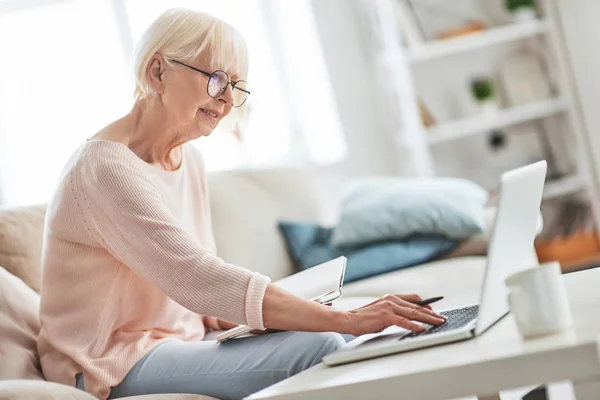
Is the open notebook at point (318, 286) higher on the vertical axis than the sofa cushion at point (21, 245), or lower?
lower

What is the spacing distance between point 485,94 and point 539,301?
10.0ft

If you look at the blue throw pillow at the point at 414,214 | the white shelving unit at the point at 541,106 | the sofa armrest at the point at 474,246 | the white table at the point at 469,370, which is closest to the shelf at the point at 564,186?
the white shelving unit at the point at 541,106

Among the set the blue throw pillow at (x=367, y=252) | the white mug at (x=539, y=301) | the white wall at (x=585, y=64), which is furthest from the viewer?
A: the white wall at (x=585, y=64)

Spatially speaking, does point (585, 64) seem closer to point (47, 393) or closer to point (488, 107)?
point (488, 107)

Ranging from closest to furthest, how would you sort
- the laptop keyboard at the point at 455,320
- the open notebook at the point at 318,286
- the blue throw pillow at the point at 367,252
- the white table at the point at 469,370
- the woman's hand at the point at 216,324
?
the white table at the point at 469,370, the laptop keyboard at the point at 455,320, the open notebook at the point at 318,286, the woman's hand at the point at 216,324, the blue throw pillow at the point at 367,252

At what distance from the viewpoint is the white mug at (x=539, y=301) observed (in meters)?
1.01

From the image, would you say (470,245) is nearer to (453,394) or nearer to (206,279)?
(206,279)

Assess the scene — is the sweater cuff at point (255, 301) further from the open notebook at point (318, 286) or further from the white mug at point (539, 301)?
the white mug at point (539, 301)

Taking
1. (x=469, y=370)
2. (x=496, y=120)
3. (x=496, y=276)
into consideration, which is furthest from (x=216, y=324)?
(x=496, y=120)

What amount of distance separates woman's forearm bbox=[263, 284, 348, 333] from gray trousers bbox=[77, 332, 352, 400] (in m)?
0.04

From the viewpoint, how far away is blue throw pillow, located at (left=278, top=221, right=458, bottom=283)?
9.11 ft

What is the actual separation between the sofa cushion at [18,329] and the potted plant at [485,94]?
264cm

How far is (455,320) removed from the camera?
1.23 meters

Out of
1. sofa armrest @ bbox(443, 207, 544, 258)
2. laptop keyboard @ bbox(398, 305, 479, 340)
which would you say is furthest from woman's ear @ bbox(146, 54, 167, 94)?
sofa armrest @ bbox(443, 207, 544, 258)
